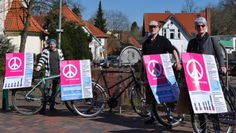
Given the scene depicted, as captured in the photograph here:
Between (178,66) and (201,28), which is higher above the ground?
(201,28)


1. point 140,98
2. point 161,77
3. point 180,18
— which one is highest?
point 180,18

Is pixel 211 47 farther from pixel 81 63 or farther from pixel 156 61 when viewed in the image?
pixel 81 63

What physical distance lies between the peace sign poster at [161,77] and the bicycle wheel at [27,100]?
10.3ft

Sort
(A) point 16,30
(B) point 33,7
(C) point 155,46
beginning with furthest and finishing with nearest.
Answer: (A) point 16,30 → (B) point 33,7 → (C) point 155,46

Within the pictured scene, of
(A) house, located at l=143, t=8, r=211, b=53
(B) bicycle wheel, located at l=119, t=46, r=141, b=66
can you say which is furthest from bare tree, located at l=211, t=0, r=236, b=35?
(B) bicycle wheel, located at l=119, t=46, r=141, b=66

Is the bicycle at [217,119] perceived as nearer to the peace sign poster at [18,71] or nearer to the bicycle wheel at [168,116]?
the bicycle wheel at [168,116]

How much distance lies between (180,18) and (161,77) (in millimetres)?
83474

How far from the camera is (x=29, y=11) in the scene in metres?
37.2

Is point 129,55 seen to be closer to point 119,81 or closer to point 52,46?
point 119,81

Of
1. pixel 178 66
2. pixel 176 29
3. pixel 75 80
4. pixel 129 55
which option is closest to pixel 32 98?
pixel 75 80

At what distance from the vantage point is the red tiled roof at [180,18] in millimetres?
88125

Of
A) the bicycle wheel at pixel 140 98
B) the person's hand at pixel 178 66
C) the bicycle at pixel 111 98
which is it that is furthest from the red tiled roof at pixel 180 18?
the person's hand at pixel 178 66

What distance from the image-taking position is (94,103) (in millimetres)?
10930

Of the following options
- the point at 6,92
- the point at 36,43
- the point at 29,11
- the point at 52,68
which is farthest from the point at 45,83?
the point at 36,43
